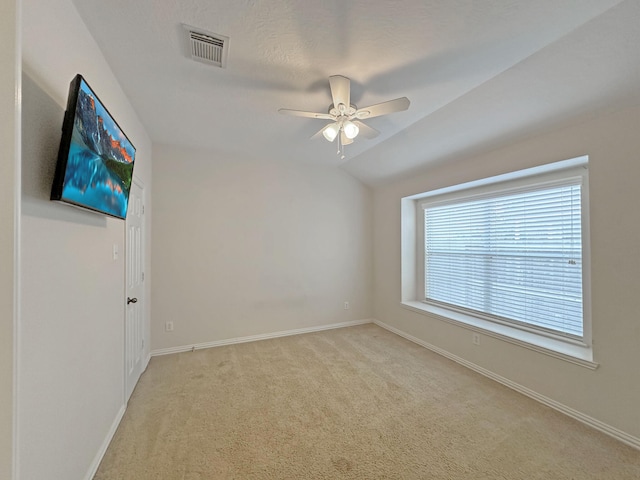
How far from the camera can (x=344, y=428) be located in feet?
6.70

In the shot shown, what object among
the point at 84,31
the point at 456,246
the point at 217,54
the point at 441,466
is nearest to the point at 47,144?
the point at 84,31

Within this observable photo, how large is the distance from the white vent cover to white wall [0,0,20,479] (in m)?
1.13

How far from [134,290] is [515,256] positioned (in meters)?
4.07

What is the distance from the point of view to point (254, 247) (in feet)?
12.8

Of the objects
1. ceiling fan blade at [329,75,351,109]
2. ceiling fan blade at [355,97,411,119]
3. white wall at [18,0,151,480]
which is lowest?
white wall at [18,0,151,480]

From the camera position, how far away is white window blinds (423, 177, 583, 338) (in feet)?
8.15

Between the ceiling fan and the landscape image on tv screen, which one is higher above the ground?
the ceiling fan

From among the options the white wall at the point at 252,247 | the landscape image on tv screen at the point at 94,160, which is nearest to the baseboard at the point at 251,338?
the white wall at the point at 252,247

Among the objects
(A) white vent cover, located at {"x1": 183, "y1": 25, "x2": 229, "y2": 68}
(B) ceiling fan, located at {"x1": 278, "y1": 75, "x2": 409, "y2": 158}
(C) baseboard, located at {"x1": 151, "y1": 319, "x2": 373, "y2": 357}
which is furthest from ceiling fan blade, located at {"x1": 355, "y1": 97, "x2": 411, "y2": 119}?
(C) baseboard, located at {"x1": 151, "y1": 319, "x2": 373, "y2": 357}

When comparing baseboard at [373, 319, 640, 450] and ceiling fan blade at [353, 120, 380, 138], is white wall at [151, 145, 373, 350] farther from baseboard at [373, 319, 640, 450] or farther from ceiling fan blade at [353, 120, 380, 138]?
ceiling fan blade at [353, 120, 380, 138]

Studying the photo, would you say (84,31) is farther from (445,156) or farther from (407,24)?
(445,156)

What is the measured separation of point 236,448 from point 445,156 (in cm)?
351

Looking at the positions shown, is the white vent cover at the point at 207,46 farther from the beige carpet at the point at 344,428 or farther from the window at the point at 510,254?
the window at the point at 510,254

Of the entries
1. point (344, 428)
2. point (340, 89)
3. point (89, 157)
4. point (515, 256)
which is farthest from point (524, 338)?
point (89, 157)
